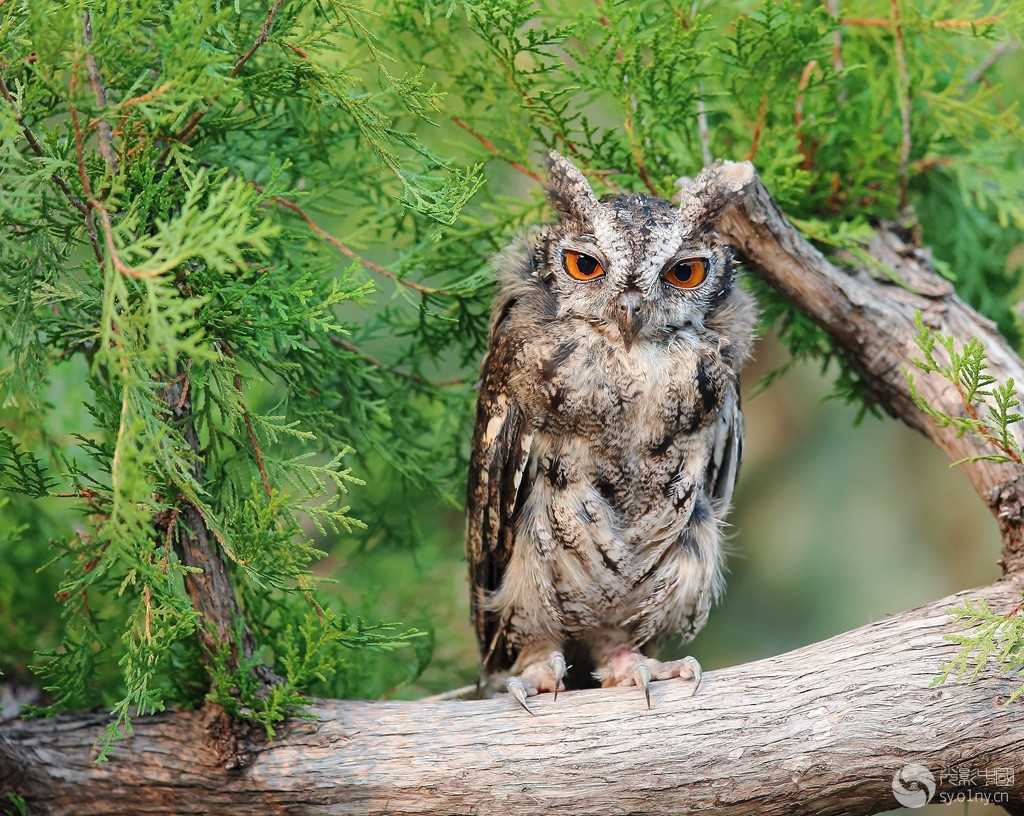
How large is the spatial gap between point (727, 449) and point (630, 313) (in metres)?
0.61

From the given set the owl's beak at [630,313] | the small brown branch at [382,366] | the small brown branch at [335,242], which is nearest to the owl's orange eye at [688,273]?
the owl's beak at [630,313]

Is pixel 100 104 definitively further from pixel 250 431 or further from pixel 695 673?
pixel 695 673

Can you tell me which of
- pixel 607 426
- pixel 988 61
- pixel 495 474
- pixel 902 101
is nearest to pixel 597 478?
pixel 607 426

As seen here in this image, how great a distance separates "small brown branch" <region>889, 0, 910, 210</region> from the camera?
250cm

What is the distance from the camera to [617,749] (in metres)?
1.92

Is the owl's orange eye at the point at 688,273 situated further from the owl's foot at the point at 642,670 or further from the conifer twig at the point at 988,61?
the conifer twig at the point at 988,61

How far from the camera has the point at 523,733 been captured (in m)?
1.97

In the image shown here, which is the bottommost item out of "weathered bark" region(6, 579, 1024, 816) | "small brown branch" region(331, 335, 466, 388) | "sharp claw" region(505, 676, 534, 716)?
"weathered bark" region(6, 579, 1024, 816)

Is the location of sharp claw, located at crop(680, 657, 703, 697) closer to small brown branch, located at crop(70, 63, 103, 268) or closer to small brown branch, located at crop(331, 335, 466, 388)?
small brown branch, located at crop(331, 335, 466, 388)

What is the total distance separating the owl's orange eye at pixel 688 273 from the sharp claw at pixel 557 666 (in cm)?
102

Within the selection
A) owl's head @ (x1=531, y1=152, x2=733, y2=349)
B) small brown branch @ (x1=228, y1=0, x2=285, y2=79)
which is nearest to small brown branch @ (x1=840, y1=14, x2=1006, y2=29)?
owl's head @ (x1=531, y1=152, x2=733, y2=349)

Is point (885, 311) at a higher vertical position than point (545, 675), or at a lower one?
higher

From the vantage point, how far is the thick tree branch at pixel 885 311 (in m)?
2.13

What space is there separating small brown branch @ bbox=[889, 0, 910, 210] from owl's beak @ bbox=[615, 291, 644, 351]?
116cm
